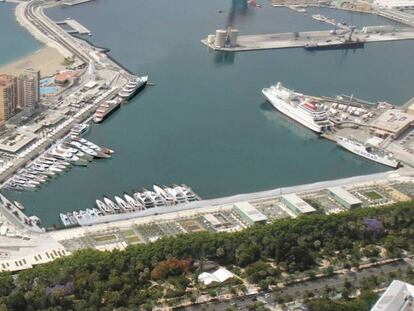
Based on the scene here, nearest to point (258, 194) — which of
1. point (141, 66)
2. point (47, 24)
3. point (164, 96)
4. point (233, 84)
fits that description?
point (164, 96)

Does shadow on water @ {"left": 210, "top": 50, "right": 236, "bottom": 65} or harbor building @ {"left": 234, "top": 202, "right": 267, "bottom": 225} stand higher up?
harbor building @ {"left": 234, "top": 202, "right": 267, "bottom": 225}

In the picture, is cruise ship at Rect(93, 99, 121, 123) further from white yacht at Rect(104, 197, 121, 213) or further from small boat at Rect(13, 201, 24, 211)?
small boat at Rect(13, 201, 24, 211)

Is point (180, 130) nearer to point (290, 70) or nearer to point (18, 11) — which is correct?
point (290, 70)

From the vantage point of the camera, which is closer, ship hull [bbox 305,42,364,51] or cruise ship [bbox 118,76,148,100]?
cruise ship [bbox 118,76,148,100]

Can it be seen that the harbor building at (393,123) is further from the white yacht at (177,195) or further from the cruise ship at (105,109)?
the cruise ship at (105,109)

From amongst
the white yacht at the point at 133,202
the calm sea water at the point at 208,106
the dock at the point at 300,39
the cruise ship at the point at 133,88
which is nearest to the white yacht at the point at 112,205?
the white yacht at the point at 133,202

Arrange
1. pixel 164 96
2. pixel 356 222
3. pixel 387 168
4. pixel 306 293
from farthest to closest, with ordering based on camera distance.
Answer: pixel 164 96
pixel 387 168
pixel 356 222
pixel 306 293

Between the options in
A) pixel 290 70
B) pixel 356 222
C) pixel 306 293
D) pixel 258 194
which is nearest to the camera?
pixel 306 293

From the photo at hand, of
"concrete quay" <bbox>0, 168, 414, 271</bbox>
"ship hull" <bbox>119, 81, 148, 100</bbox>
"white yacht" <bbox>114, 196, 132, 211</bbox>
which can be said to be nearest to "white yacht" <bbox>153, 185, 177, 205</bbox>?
"concrete quay" <bbox>0, 168, 414, 271</bbox>
